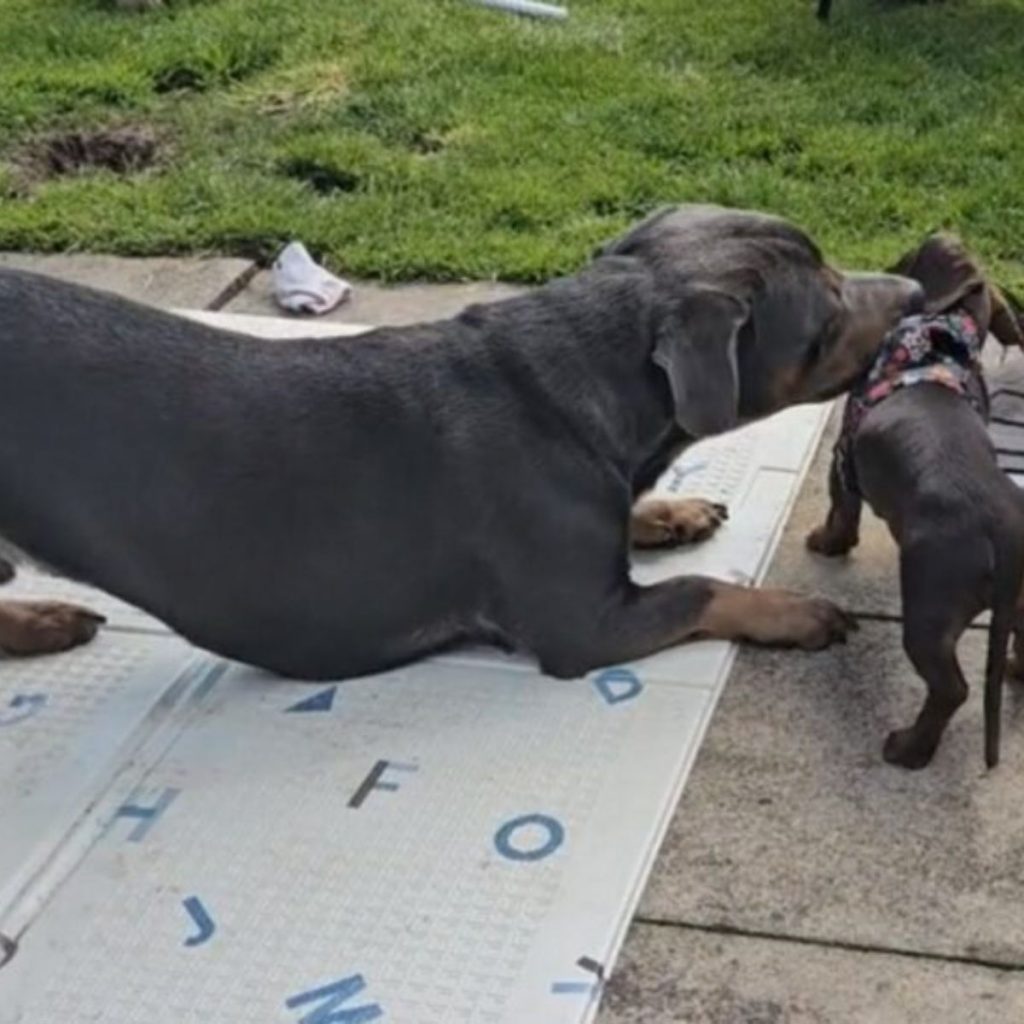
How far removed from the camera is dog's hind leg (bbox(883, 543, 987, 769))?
3.36 meters

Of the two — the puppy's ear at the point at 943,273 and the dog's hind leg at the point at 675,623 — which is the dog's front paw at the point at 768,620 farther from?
the puppy's ear at the point at 943,273

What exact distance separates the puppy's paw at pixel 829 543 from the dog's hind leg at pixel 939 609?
0.66 metres

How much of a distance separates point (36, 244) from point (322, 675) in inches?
102

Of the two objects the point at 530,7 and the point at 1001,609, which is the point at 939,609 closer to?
the point at 1001,609

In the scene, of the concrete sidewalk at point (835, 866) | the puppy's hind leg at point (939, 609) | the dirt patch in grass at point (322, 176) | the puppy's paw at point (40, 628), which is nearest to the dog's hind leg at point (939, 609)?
the puppy's hind leg at point (939, 609)

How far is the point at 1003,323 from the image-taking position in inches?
161

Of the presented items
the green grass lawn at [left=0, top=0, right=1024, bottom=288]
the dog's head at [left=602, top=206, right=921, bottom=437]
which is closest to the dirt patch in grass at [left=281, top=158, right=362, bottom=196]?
the green grass lawn at [left=0, top=0, right=1024, bottom=288]

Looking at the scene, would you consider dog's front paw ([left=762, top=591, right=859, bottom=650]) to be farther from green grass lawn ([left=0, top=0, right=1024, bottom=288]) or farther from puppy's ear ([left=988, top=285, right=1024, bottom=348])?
green grass lawn ([left=0, top=0, right=1024, bottom=288])

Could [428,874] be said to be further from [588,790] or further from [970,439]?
[970,439]

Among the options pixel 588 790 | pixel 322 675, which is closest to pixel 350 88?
pixel 322 675

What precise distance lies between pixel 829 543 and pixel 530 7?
161 inches

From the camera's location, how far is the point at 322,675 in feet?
12.6

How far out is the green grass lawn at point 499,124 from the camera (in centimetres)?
586

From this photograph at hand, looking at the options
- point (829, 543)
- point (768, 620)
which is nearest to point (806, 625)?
point (768, 620)
